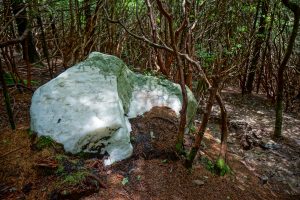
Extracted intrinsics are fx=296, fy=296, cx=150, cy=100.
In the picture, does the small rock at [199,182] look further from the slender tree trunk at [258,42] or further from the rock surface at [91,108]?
the slender tree trunk at [258,42]

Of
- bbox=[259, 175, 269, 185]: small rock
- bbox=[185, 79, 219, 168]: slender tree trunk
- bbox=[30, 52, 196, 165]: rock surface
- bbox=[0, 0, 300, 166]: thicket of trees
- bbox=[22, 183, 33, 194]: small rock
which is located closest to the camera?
bbox=[22, 183, 33, 194]: small rock

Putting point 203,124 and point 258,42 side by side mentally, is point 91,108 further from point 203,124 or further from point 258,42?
point 258,42

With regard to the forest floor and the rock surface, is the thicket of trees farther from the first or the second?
the rock surface

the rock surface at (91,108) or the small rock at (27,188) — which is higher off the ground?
the rock surface at (91,108)

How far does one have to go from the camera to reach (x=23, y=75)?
232 inches

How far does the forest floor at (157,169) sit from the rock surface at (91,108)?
0.15 metres

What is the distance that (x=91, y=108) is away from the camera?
11.2ft

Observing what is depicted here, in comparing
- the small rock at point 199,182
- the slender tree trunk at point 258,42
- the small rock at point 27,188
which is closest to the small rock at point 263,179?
the small rock at point 199,182

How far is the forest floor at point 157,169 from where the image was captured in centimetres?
290

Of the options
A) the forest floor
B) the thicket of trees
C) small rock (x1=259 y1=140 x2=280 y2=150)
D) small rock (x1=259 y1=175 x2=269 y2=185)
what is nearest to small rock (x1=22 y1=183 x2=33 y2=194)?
the forest floor

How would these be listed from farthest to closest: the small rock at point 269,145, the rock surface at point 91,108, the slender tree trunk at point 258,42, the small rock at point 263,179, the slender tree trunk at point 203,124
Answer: the slender tree trunk at point 258,42 → the small rock at point 269,145 → the small rock at point 263,179 → the rock surface at point 91,108 → the slender tree trunk at point 203,124

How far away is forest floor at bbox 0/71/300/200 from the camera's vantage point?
2898 mm

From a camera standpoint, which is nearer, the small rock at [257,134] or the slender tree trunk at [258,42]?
the small rock at [257,134]

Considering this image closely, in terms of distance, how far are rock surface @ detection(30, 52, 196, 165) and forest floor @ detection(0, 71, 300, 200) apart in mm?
152
